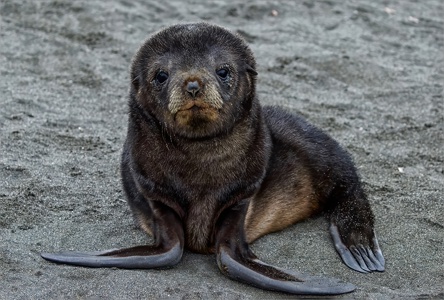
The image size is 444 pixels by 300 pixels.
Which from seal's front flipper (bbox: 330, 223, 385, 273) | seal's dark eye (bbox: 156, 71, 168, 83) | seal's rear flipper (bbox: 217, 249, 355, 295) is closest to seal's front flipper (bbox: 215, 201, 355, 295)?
seal's rear flipper (bbox: 217, 249, 355, 295)

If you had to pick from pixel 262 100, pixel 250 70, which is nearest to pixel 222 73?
pixel 250 70

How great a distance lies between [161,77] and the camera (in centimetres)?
468

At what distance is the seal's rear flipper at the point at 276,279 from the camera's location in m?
4.32

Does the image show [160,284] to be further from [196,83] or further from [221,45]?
[221,45]

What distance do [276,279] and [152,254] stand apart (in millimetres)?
623

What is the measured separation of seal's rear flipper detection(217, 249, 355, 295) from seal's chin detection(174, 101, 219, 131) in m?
0.64

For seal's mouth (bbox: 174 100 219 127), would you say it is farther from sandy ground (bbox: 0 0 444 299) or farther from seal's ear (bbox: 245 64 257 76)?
sandy ground (bbox: 0 0 444 299)

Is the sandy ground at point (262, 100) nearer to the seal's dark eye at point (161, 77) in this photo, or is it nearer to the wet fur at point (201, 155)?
the wet fur at point (201, 155)

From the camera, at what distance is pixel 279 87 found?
299 inches

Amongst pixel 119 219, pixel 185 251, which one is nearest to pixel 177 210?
pixel 185 251

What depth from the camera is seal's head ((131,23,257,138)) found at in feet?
14.6

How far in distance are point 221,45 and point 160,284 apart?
126cm

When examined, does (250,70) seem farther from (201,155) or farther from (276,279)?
(276,279)

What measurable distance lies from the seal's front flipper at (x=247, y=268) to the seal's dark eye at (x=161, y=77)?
730 millimetres
